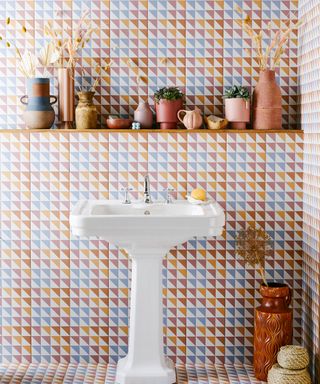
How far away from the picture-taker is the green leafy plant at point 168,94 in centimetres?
404

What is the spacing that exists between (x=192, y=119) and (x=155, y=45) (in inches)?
19.3

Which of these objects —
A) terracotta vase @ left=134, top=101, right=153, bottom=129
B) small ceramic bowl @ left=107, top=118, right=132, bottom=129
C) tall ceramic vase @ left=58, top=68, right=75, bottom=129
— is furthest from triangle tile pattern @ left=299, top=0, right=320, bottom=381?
tall ceramic vase @ left=58, top=68, right=75, bottom=129

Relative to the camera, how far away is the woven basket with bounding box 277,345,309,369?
3662mm

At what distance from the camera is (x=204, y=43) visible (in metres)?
4.13

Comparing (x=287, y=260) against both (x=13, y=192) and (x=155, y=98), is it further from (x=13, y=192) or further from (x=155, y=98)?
(x=13, y=192)

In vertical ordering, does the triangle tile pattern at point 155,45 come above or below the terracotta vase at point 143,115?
above

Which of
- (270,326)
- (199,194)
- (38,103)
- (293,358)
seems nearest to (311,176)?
(199,194)

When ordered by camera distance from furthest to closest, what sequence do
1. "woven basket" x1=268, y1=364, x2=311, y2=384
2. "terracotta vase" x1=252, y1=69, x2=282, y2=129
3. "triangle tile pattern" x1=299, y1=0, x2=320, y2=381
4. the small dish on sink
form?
1. "terracotta vase" x1=252, y1=69, x2=282, y2=129
2. the small dish on sink
3. "triangle tile pattern" x1=299, y1=0, x2=320, y2=381
4. "woven basket" x1=268, y1=364, x2=311, y2=384

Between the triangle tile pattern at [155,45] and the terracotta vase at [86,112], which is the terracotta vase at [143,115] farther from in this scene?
the terracotta vase at [86,112]

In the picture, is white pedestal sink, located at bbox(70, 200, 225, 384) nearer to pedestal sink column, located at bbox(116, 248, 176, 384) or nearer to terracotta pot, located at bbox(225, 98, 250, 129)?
pedestal sink column, located at bbox(116, 248, 176, 384)

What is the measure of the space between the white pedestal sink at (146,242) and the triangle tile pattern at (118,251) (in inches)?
7.6

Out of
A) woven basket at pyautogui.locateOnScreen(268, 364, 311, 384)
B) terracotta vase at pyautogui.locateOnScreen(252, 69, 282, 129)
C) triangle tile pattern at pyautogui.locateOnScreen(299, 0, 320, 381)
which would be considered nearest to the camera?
woven basket at pyautogui.locateOnScreen(268, 364, 311, 384)

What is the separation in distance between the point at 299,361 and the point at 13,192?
5.84 ft

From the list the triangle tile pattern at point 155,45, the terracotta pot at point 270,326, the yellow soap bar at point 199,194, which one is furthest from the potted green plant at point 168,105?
the terracotta pot at point 270,326
